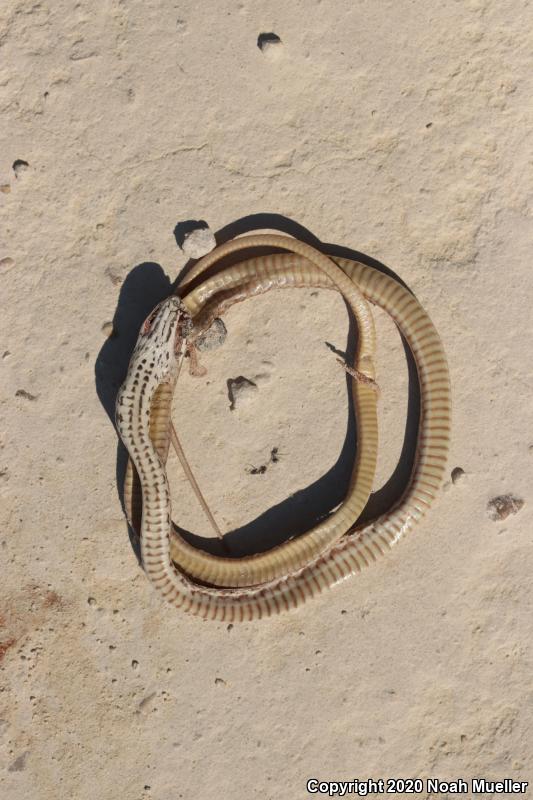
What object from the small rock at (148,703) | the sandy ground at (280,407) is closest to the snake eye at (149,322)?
the sandy ground at (280,407)

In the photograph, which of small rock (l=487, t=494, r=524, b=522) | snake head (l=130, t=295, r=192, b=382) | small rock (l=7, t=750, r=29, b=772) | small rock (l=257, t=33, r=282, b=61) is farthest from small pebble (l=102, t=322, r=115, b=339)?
small rock (l=7, t=750, r=29, b=772)

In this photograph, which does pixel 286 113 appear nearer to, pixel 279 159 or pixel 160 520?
pixel 279 159

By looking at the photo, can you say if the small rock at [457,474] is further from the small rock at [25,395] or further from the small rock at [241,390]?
the small rock at [25,395]

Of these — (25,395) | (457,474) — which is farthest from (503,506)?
(25,395)

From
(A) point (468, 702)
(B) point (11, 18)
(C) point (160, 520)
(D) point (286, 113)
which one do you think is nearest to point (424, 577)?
(A) point (468, 702)

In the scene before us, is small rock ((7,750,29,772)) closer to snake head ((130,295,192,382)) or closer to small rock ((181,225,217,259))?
snake head ((130,295,192,382))

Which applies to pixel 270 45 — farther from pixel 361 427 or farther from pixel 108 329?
pixel 361 427
